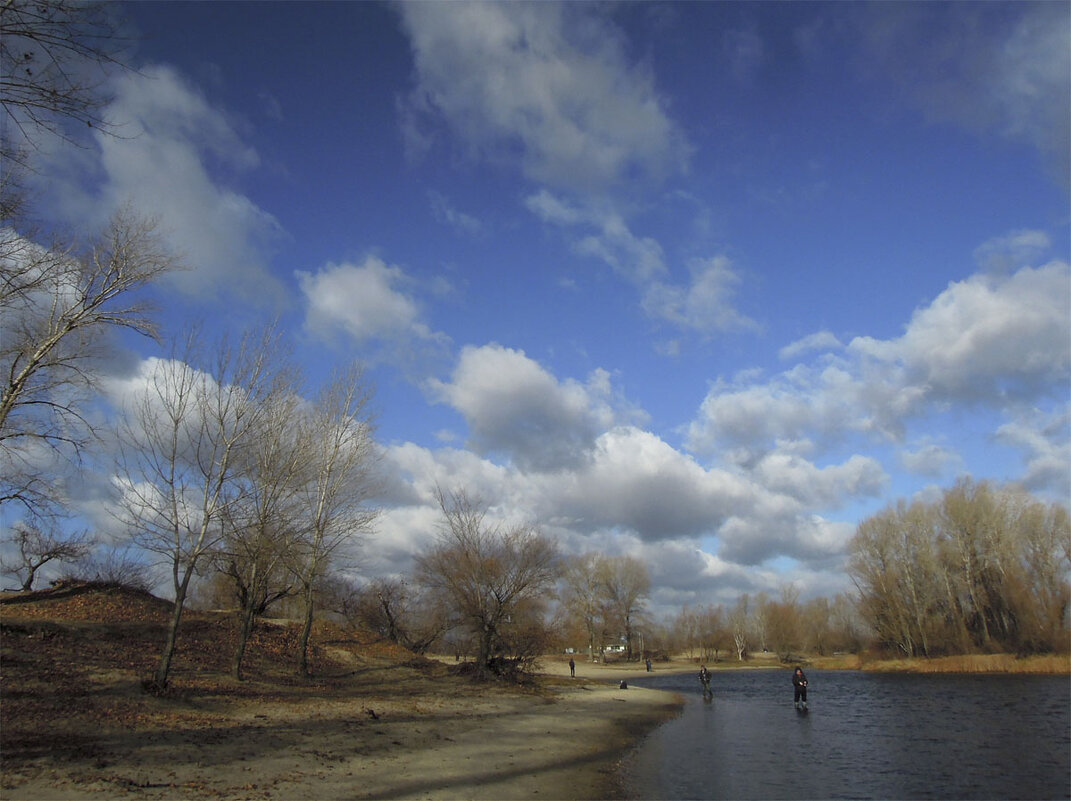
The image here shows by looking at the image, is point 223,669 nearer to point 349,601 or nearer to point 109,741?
point 109,741

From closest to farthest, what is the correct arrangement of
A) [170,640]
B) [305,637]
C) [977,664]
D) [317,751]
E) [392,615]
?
[317,751] < [170,640] < [305,637] < [392,615] < [977,664]

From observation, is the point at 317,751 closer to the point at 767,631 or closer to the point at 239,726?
the point at 239,726

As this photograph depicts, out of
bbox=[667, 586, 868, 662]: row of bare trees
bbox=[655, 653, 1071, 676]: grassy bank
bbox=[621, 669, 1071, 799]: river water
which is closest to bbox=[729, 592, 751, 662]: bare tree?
bbox=[667, 586, 868, 662]: row of bare trees

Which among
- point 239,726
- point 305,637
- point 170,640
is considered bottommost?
point 239,726

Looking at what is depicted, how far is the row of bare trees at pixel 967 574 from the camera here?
55.4 meters

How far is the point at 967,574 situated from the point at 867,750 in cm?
5102

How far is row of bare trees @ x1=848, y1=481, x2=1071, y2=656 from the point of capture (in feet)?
182

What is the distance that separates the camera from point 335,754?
13297 millimetres

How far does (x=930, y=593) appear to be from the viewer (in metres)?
62.8

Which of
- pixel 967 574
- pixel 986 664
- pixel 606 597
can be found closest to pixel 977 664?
pixel 986 664

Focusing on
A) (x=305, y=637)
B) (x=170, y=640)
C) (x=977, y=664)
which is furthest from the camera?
(x=977, y=664)

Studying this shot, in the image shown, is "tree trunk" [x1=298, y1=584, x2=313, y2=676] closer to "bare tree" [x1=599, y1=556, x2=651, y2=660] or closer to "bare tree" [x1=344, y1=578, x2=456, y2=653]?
"bare tree" [x1=344, y1=578, x2=456, y2=653]

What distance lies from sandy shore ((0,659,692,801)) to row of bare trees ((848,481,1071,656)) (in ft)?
170

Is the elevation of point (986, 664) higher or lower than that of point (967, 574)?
lower
